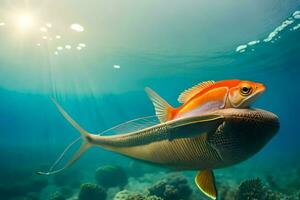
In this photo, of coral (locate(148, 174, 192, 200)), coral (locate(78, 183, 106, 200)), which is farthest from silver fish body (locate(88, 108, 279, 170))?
coral (locate(78, 183, 106, 200))

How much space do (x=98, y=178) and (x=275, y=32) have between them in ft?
69.2

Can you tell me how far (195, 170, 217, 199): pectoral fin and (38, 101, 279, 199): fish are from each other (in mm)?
178

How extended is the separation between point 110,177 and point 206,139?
15.9 metres

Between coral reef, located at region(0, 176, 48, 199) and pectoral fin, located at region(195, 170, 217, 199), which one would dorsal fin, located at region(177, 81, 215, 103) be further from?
coral reef, located at region(0, 176, 48, 199)

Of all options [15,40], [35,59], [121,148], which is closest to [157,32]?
[15,40]

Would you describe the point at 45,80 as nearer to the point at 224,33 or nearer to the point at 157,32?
the point at 157,32

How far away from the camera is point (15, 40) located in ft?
98.7

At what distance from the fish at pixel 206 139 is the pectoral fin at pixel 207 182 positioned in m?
0.18

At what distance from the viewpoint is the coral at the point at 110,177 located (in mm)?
15898

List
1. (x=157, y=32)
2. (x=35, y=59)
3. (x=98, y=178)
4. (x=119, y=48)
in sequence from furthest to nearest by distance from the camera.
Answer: (x=35, y=59), (x=119, y=48), (x=157, y=32), (x=98, y=178)

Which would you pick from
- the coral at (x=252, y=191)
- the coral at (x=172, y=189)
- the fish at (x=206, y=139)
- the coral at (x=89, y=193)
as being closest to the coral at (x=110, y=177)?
the coral at (x=89, y=193)

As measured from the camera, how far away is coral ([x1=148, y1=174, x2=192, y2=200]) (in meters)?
9.74

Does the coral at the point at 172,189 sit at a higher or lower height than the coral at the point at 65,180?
lower

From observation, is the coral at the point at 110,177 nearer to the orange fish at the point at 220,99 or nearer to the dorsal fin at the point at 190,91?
the dorsal fin at the point at 190,91
